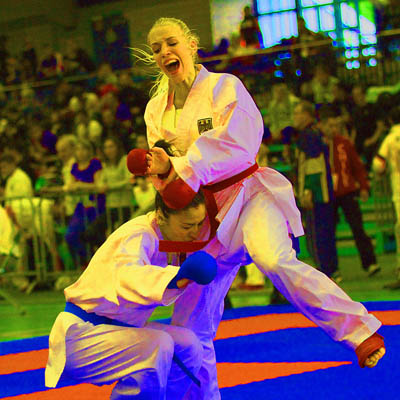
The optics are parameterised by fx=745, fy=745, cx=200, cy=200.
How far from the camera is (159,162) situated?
2.94 m

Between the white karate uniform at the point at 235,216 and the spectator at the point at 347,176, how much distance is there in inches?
173

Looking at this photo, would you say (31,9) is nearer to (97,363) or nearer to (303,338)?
(303,338)

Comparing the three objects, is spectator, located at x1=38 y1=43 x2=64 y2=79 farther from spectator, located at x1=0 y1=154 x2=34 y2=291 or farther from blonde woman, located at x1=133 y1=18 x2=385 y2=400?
blonde woman, located at x1=133 y1=18 x2=385 y2=400

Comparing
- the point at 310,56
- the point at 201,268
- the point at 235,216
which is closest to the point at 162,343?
the point at 201,268

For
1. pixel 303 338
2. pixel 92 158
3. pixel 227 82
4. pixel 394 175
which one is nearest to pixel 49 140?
pixel 92 158

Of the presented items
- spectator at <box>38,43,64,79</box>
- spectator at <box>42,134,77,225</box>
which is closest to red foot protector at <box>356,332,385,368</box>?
spectator at <box>42,134,77,225</box>

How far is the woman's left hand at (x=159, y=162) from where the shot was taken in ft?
9.65

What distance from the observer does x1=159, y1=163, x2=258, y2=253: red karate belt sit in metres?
2.95

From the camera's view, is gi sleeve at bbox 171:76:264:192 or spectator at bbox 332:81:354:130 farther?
spectator at bbox 332:81:354:130

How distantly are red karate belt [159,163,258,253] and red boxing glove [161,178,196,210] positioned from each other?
0.51 ft

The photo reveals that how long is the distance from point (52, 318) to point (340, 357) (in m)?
3.46

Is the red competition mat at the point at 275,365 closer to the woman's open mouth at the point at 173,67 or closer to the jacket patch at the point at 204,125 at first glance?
the jacket patch at the point at 204,125

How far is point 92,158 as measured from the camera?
323 inches

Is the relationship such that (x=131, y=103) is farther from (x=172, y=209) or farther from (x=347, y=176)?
(x=172, y=209)
